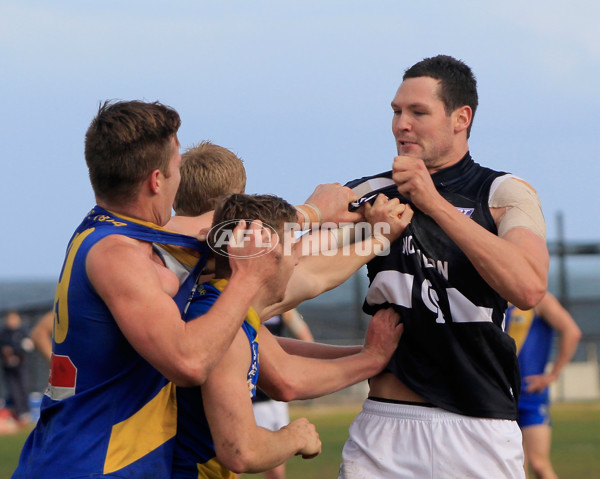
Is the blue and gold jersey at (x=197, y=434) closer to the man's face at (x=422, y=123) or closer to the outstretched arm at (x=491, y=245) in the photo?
the outstretched arm at (x=491, y=245)

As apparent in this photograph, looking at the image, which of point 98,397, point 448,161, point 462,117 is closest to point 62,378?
point 98,397

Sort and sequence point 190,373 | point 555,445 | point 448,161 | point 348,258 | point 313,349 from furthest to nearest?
point 555,445 < point 313,349 < point 448,161 < point 348,258 < point 190,373

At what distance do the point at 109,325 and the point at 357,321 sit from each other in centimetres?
2065

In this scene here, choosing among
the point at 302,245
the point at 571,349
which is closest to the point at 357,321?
the point at 571,349

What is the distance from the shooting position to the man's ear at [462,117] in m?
4.01

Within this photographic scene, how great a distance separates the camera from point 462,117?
13.3 feet

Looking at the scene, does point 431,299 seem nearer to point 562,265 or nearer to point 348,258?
point 348,258

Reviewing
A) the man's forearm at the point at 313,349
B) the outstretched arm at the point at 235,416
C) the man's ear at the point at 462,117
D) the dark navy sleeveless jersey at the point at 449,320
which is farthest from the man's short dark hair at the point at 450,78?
the outstretched arm at the point at 235,416

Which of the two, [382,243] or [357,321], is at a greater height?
[382,243]

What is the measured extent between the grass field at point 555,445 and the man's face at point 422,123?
6.07 meters

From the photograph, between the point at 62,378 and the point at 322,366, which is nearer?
the point at 62,378

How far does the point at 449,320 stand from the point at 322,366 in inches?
22.6

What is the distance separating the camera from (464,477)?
12.2ft

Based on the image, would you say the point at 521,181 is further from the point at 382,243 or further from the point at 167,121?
the point at 167,121
